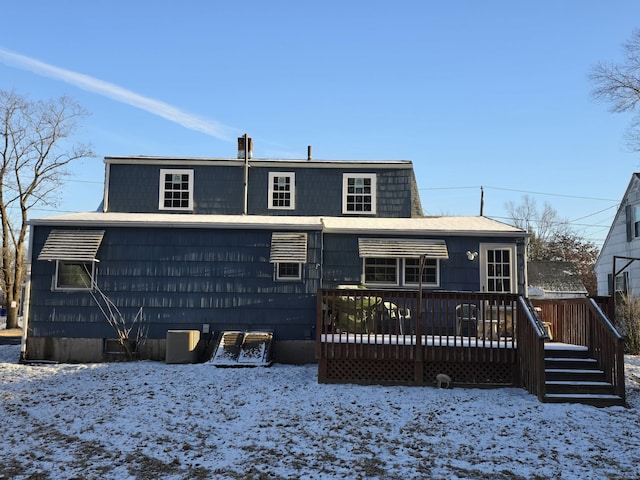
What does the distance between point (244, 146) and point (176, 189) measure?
2.55 meters

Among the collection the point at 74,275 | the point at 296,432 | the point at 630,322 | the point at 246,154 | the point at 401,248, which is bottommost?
the point at 296,432

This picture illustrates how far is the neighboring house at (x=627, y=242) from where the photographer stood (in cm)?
2034

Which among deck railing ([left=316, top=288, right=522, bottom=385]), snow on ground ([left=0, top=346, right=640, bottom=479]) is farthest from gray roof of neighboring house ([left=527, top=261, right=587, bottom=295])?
deck railing ([left=316, top=288, right=522, bottom=385])

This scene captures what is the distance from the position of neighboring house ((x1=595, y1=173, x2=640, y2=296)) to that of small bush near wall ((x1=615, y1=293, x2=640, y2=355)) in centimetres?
475

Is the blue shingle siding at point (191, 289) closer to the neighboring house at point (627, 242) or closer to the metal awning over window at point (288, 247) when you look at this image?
the metal awning over window at point (288, 247)

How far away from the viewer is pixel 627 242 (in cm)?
2111

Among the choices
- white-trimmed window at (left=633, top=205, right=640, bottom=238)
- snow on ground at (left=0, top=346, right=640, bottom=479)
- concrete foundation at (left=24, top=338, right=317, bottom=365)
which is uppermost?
white-trimmed window at (left=633, top=205, right=640, bottom=238)

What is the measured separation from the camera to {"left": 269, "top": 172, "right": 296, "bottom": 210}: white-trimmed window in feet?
53.6

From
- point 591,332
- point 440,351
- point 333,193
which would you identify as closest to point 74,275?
point 333,193

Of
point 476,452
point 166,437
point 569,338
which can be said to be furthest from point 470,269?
point 166,437

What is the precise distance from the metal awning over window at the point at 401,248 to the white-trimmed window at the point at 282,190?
3546mm

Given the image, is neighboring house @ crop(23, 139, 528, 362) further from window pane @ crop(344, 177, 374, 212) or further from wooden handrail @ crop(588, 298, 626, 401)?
wooden handrail @ crop(588, 298, 626, 401)

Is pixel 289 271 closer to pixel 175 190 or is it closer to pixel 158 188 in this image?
pixel 175 190

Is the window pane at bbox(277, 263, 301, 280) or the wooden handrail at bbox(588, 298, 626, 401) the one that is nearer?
the wooden handrail at bbox(588, 298, 626, 401)
